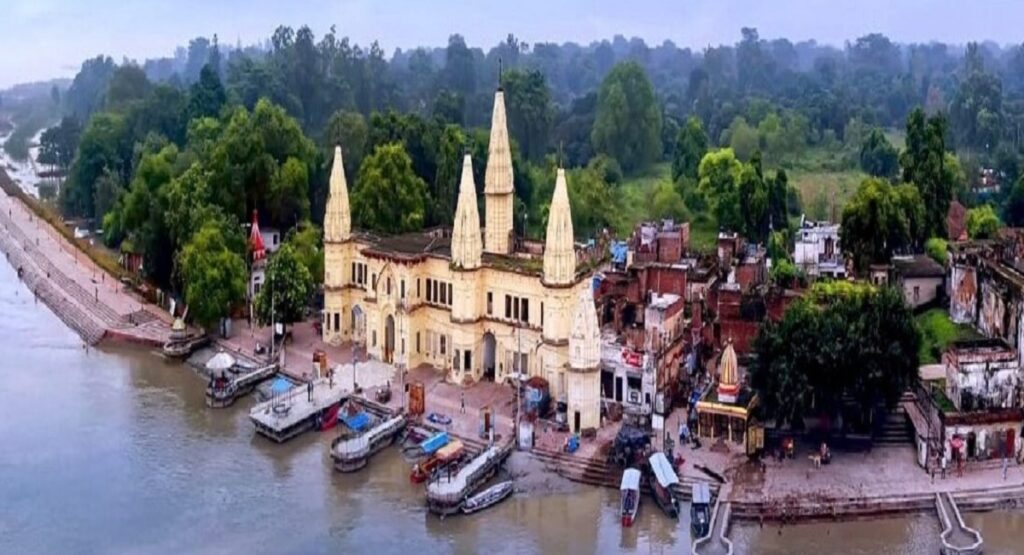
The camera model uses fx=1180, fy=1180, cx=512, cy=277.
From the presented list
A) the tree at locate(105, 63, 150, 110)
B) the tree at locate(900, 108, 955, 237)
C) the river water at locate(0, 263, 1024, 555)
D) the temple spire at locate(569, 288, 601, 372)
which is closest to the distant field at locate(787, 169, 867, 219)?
the tree at locate(900, 108, 955, 237)

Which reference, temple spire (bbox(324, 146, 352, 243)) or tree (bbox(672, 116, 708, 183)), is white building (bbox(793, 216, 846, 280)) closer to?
tree (bbox(672, 116, 708, 183))

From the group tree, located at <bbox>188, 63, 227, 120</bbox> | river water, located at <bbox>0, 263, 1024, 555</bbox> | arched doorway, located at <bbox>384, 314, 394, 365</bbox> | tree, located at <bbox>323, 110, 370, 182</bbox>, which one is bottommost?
river water, located at <bbox>0, 263, 1024, 555</bbox>

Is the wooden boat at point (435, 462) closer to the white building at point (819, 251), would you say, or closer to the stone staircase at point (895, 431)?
the stone staircase at point (895, 431)

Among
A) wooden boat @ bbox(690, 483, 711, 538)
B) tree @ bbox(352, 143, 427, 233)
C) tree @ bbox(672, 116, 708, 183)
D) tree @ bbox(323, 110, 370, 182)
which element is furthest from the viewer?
tree @ bbox(672, 116, 708, 183)

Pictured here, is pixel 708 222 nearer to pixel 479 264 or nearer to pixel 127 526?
pixel 479 264

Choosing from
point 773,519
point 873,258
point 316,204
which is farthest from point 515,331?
point 316,204

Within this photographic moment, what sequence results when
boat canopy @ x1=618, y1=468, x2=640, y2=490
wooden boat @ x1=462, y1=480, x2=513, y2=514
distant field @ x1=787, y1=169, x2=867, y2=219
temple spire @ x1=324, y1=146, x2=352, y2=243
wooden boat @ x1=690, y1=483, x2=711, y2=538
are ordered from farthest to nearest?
distant field @ x1=787, y1=169, x2=867, y2=219 < temple spire @ x1=324, y1=146, x2=352, y2=243 < wooden boat @ x1=462, y1=480, x2=513, y2=514 < boat canopy @ x1=618, y1=468, x2=640, y2=490 < wooden boat @ x1=690, y1=483, x2=711, y2=538
